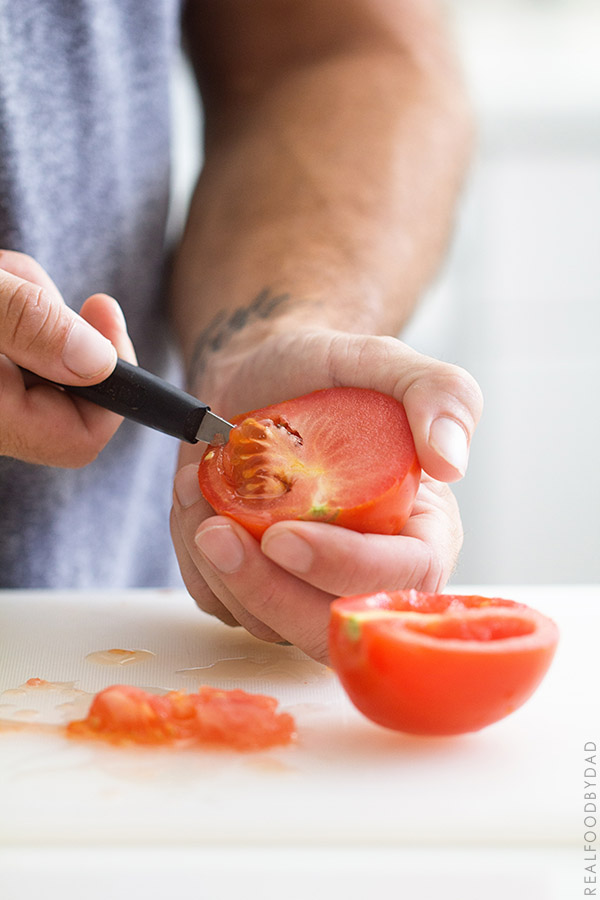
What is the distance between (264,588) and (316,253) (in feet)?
2.70

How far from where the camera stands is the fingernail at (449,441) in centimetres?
95

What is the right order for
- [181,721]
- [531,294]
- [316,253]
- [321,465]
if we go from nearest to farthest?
[181,721]
[321,465]
[316,253]
[531,294]

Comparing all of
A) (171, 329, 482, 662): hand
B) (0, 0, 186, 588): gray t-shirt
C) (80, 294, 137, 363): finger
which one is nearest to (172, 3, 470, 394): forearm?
(0, 0, 186, 588): gray t-shirt

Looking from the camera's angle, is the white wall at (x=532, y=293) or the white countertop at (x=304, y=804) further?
the white wall at (x=532, y=293)

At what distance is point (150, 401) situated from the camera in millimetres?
1088

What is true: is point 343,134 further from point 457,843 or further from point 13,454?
point 457,843

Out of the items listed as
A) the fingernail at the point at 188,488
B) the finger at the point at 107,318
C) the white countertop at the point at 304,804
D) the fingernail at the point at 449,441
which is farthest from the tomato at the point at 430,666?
the finger at the point at 107,318

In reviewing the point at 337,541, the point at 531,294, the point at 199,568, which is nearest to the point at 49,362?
the point at 199,568

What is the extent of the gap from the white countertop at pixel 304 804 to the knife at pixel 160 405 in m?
0.28

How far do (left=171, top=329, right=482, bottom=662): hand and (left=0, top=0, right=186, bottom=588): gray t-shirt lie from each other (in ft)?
1.96

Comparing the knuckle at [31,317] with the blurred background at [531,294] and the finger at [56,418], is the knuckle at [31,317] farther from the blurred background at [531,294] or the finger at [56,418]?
the blurred background at [531,294]

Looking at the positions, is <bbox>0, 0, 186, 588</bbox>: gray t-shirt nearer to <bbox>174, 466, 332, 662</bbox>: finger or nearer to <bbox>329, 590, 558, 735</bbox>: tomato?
<bbox>174, 466, 332, 662</bbox>: finger

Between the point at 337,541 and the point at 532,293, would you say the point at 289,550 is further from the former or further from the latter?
the point at 532,293

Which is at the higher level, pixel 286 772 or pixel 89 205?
pixel 89 205
